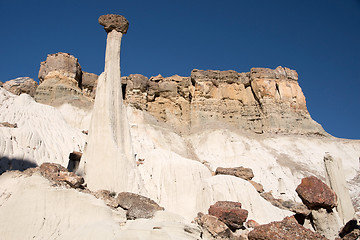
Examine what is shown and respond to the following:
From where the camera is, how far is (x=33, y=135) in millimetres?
17766

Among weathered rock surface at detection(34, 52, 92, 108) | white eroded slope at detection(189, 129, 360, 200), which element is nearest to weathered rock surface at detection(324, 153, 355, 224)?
white eroded slope at detection(189, 129, 360, 200)

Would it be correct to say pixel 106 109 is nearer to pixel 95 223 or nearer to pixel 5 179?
pixel 5 179

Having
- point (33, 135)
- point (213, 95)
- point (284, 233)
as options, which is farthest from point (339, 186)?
point (213, 95)

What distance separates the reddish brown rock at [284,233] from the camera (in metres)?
7.71

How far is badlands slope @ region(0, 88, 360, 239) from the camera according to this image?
9094 mm

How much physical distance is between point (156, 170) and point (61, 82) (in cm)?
2477

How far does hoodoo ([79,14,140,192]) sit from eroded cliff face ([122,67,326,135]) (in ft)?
71.6

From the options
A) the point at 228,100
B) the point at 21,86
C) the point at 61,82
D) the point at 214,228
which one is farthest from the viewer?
the point at 228,100

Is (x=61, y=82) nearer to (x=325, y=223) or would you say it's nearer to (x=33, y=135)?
(x=33, y=135)

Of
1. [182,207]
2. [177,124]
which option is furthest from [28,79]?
[182,207]

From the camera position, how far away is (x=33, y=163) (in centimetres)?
1577

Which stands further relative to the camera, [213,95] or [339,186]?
[213,95]

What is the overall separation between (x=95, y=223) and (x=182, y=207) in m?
8.24

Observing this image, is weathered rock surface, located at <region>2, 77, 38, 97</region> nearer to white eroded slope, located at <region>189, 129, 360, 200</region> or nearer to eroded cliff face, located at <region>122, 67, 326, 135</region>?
eroded cliff face, located at <region>122, 67, 326, 135</region>
